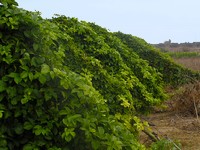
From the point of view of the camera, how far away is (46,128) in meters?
3.12

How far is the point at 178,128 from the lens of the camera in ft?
23.9

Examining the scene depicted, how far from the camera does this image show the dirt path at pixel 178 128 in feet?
→ 20.5

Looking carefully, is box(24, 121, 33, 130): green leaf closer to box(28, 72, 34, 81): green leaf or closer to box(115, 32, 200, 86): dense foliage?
box(28, 72, 34, 81): green leaf

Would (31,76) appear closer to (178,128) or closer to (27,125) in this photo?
(27,125)

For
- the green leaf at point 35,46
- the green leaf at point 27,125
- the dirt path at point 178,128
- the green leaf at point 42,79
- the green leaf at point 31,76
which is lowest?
the dirt path at point 178,128

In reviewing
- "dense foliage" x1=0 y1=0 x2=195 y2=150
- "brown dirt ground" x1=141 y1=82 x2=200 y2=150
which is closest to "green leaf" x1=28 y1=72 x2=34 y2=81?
"dense foliage" x1=0 y1=0 x2=195 y2=150

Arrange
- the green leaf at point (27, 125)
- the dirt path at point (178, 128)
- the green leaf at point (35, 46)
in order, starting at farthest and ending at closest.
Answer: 1. the dirt path at point (178, 128)
2. the green leaf at point (35, 46)
3. the green leaf at point (27, 125)

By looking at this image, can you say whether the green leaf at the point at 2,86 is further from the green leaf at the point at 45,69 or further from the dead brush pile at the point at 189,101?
the dead brush pile at the point at 189,101

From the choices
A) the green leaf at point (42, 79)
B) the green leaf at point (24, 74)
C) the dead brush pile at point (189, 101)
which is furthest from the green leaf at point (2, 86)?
the dead brush pile at point (189, 101)

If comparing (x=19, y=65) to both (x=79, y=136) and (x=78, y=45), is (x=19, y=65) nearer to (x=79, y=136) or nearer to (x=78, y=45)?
Answer: (x=79, y=136)

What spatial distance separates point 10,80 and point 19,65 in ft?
0.54

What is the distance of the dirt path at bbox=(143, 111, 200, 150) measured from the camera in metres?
6.25

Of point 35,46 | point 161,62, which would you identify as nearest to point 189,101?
point 161,62

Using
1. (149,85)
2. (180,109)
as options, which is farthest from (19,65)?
(149,85)
